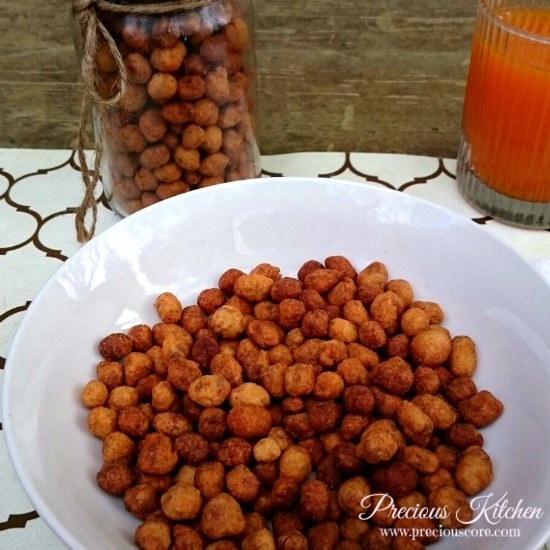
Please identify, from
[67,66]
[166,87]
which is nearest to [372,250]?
[166,87]

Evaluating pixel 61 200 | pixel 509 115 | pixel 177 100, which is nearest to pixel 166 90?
pixel 177 100

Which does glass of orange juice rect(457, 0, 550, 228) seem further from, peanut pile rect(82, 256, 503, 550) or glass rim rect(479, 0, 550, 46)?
peanut pile rect(82, 256, 503, 550)

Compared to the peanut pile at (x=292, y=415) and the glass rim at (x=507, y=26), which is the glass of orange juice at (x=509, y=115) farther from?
the peanut pile at (x=292, y=415)

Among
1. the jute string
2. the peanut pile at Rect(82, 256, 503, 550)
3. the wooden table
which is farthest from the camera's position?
the wooden table

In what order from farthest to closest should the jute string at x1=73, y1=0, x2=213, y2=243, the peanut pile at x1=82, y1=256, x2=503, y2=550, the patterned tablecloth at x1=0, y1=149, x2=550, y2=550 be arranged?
the patterned tablecloth at x1=0, y1=149, x2=550, y2=550 → the jute string at x1=73, y1=0, x2=213, y2=243 → the peanut pile at x1=82, y1=256, x2=503, y2=550

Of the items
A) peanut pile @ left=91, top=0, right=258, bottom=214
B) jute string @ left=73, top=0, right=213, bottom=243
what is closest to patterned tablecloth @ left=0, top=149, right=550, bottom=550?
peanut pile @ left=91, top=0, right=258, bottom=214

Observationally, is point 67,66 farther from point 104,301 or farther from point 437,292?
point 437,292

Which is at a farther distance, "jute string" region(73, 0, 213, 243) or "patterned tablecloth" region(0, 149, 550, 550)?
"patterned tablecloth" region(0, 149, 550, 550)
